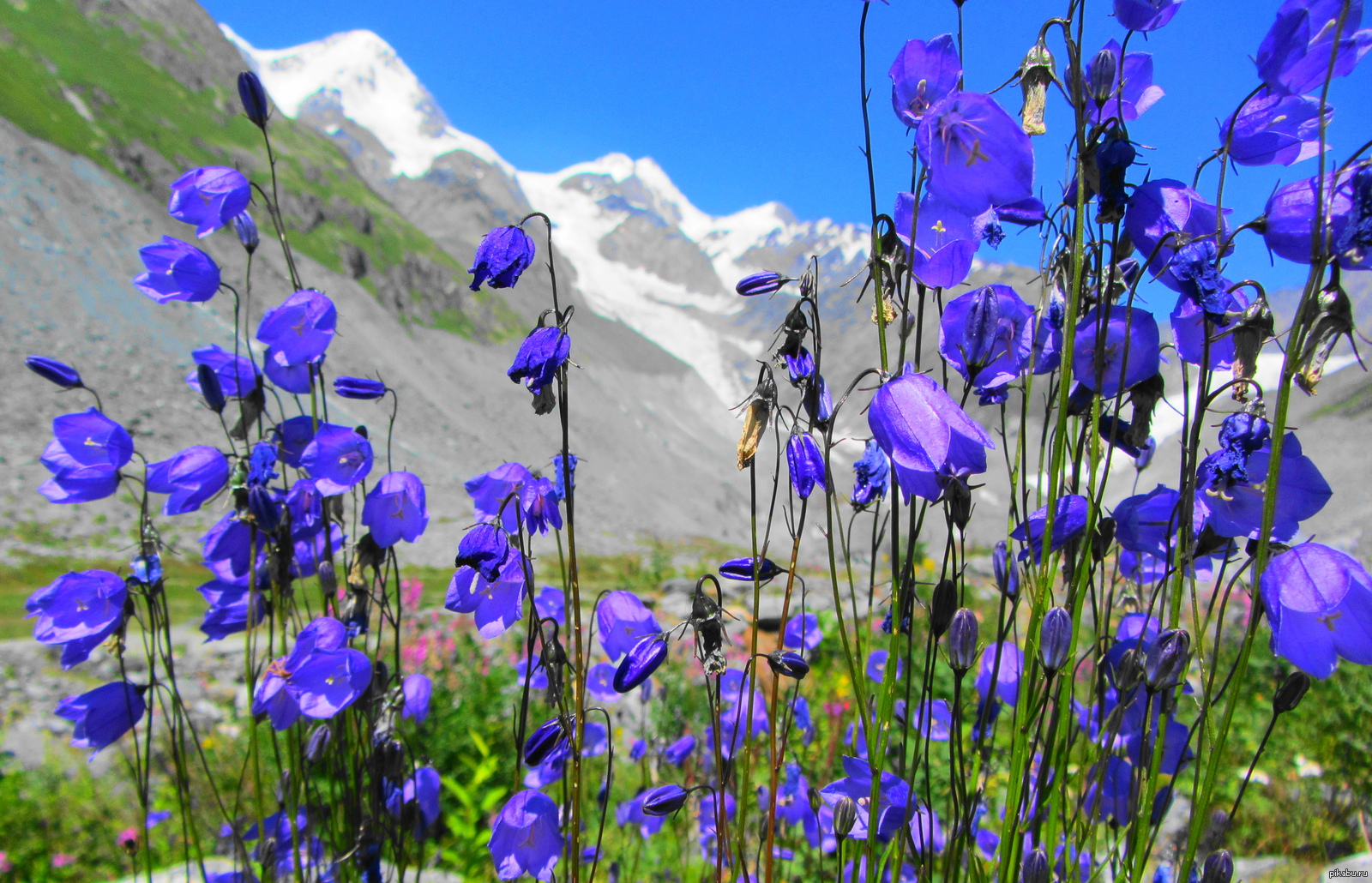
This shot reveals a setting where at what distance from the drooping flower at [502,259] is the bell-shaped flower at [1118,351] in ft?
3.12

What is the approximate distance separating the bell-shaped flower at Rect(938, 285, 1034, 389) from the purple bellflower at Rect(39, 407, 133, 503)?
2.04 metres

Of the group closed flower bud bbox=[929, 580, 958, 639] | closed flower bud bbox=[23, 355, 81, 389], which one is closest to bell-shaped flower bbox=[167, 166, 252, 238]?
closed flower bud bbox=[23, 355, 81, 389]

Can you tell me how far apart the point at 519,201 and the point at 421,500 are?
142372 mm

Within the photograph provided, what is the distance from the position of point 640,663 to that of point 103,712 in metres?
1.65

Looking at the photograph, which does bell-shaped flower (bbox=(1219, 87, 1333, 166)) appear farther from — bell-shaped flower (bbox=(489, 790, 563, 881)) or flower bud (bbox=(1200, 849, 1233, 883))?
bell-shaped flower (bbox=(489, 790, 563, 881))

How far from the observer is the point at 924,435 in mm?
1016

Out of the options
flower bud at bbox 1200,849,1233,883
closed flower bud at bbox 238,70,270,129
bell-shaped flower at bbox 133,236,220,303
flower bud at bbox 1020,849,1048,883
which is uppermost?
closed flower bud at bbox 238,70,270,129

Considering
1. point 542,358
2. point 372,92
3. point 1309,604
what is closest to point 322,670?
point 542,358

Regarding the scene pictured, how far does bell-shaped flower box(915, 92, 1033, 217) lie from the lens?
3.37ft

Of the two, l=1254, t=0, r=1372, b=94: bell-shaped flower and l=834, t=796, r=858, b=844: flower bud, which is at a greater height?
l=1254, t=0, r=1372, b=94: bell-shaped flower

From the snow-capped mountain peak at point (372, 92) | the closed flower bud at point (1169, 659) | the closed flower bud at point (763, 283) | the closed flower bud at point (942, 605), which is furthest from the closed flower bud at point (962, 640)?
the snow-capped mountain peak at point (372, 92)

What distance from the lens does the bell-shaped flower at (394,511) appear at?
67.4 inches

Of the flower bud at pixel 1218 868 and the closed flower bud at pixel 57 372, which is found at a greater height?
the closed flower bud at pixel 57 372

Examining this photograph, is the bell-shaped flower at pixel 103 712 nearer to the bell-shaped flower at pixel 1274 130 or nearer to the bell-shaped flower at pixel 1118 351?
the bell-shaped flower at pixel 1118 351
